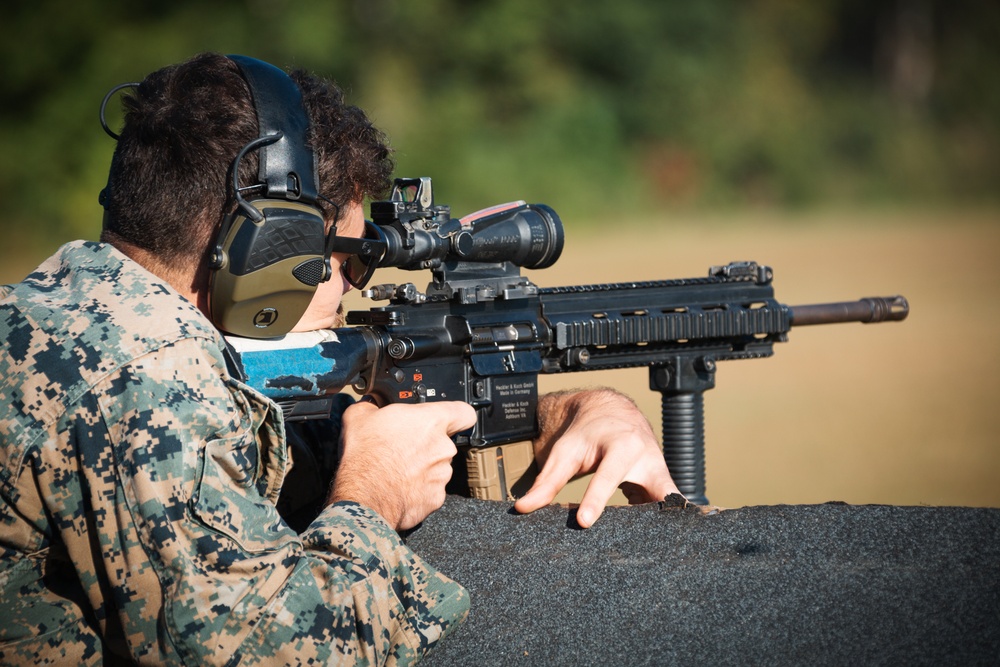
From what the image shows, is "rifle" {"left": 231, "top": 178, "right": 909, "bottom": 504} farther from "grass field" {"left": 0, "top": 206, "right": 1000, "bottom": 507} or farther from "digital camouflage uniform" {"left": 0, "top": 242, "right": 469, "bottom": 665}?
"grass field" {"left": 0, "top": 206, "right": 1000, "bottom": 507}

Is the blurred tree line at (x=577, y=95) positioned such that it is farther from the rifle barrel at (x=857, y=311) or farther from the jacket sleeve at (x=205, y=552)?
the jacket sleeve at (x=205, y=552)

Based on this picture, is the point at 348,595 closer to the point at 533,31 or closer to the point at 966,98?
the point at 533,31

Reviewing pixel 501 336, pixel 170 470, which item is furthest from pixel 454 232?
pixel 170 470

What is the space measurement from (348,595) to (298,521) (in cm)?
93

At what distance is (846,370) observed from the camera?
11195 millimetres

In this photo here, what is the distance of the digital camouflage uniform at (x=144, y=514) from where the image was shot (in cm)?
188

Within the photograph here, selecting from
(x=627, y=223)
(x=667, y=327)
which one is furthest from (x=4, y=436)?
(x=627, y=223)

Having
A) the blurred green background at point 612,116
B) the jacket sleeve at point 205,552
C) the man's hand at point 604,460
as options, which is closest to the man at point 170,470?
the jacket sleeve at point 205,552

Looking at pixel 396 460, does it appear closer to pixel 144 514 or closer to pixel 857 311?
pixel 144 514

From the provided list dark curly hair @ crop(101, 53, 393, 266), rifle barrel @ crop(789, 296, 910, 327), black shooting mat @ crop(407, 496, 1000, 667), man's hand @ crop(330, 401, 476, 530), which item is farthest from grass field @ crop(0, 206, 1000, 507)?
dark curly hair @ crop(101, 53, 393, 266)

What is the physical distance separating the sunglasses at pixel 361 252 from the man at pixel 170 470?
207mm

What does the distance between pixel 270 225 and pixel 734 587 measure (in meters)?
1.27

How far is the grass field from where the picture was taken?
7340 millimetres

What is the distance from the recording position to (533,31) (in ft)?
71.4
